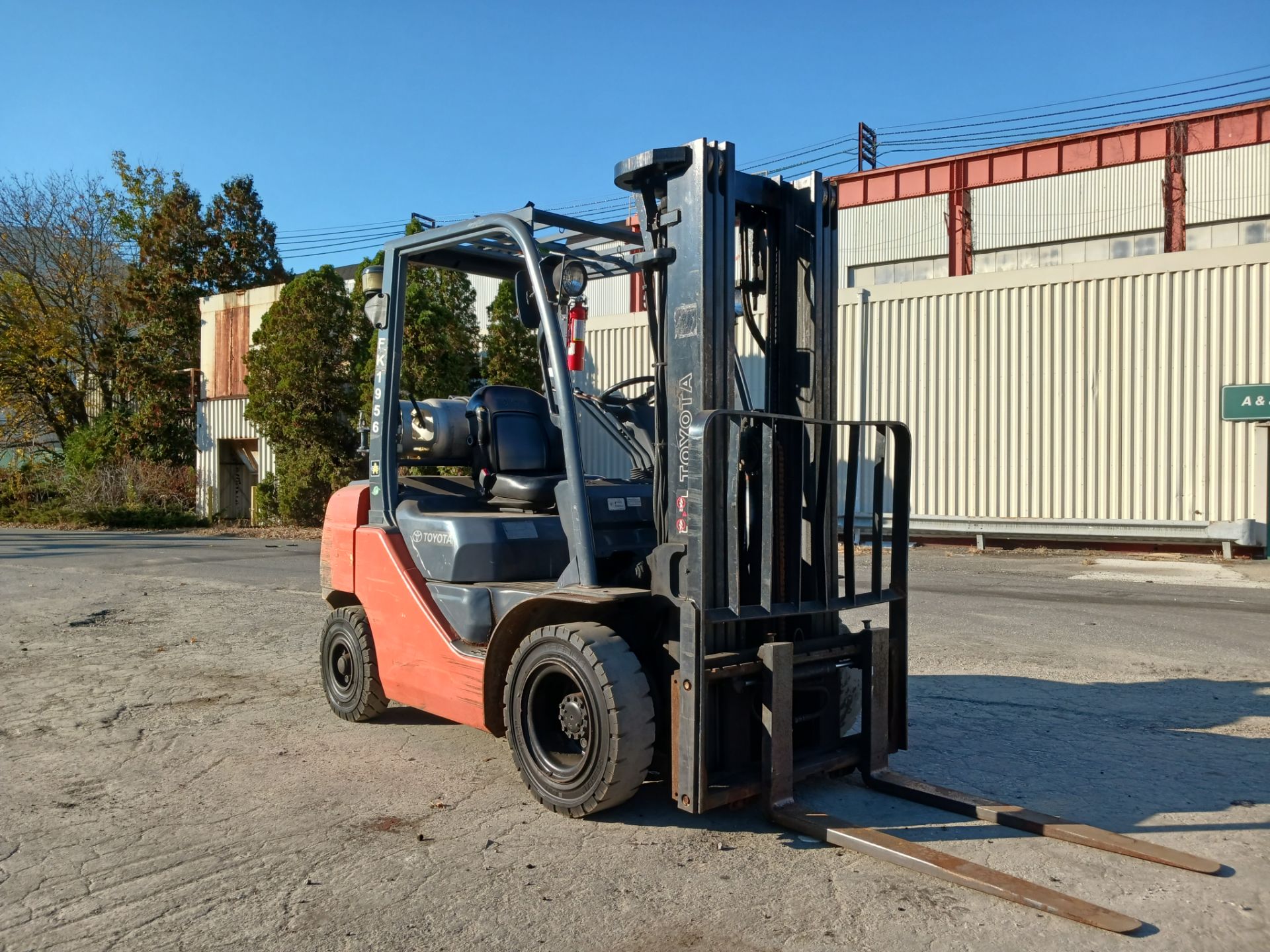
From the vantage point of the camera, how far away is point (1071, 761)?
5.48 m

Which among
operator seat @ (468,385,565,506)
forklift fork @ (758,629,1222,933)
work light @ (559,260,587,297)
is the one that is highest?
work light @ (559,260,587,297)

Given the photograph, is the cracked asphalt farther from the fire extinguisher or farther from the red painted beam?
the red painted beam

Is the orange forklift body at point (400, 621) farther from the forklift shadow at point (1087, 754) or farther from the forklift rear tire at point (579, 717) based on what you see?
the forklift shadow at point (1087, 754)

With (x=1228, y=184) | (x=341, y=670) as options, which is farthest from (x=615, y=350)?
(x=341, y=670)

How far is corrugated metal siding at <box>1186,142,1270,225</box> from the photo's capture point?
23672 millimetres

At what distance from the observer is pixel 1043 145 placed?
2595 cm

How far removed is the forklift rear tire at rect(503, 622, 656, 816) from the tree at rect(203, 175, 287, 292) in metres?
36.2

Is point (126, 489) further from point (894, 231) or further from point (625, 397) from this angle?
point (625, 397)

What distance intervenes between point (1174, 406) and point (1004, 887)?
57.0 feet

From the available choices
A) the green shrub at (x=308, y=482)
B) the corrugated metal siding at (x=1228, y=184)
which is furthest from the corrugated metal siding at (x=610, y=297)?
the corrugated metal siding at (x=1228, y=184)

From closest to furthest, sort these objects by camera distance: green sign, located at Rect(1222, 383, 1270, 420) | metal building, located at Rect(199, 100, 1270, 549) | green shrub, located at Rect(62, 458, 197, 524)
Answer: green sign, located at Rect(1222, 383, 1270, 420)
metal building, located at Rect(199, 100, 1270, 549)
green shrub, located at Rect(62, 458, 197, 524)

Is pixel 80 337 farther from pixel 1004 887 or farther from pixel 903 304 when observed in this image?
pixel 1004 887

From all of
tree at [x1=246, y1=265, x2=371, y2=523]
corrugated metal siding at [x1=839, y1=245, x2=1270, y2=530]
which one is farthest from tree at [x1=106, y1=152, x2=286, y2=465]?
corrugated metal siding at [x1=839, y1=245, x2=1270, y2=530]

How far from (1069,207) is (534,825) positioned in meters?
25.3
